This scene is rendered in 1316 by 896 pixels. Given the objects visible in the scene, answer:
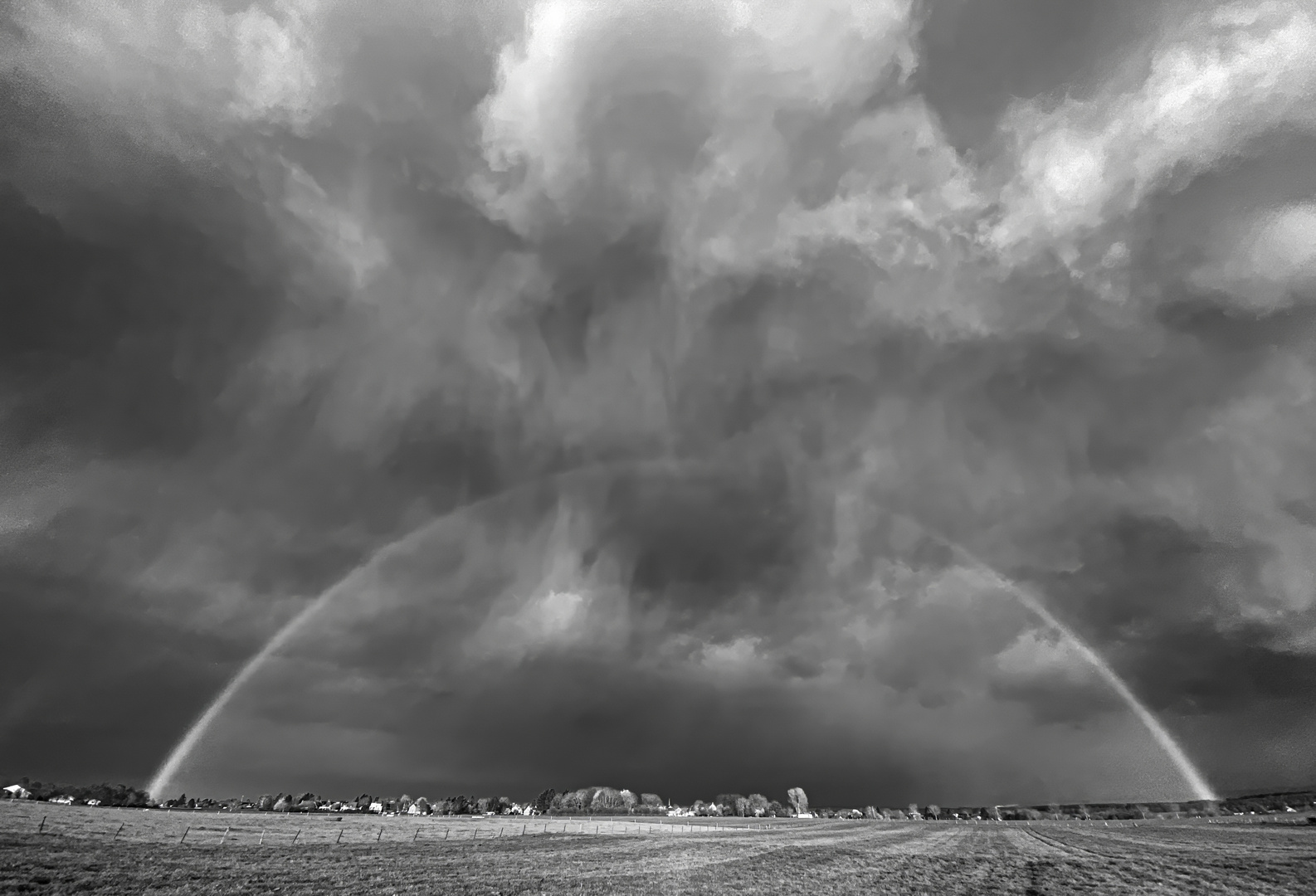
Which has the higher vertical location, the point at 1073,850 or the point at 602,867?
the point at 1073,850

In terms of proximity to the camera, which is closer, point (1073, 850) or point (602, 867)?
point (602, 867)

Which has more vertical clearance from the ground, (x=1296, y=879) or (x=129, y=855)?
(x=129, y=855)

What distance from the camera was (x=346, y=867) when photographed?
5359 centimetres

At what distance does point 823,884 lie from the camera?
161ft

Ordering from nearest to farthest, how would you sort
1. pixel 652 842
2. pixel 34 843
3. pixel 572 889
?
pixel 572 889
pixel 34 843
pixel 652 842

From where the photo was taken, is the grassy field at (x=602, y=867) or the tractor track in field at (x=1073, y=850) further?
the tractor track in field at (x=1073, y=850)

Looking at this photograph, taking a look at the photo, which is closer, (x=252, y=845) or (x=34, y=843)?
(x=34, y=843)

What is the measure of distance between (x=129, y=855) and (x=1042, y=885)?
2861 inches

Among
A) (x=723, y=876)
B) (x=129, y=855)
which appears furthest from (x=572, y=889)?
(x=129, y=855)

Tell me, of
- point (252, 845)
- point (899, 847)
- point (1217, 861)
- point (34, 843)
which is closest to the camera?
point (34, 843)

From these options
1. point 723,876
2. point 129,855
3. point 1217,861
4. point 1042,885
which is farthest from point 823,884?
point 129,855

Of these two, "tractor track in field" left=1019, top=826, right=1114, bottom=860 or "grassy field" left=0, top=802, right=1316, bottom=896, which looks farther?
"tractor track in field" left=1019, top=826, right=1114, bottom=860

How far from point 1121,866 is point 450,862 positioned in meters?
62.2

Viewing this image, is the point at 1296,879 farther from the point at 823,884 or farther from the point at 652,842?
the point at 652,842
